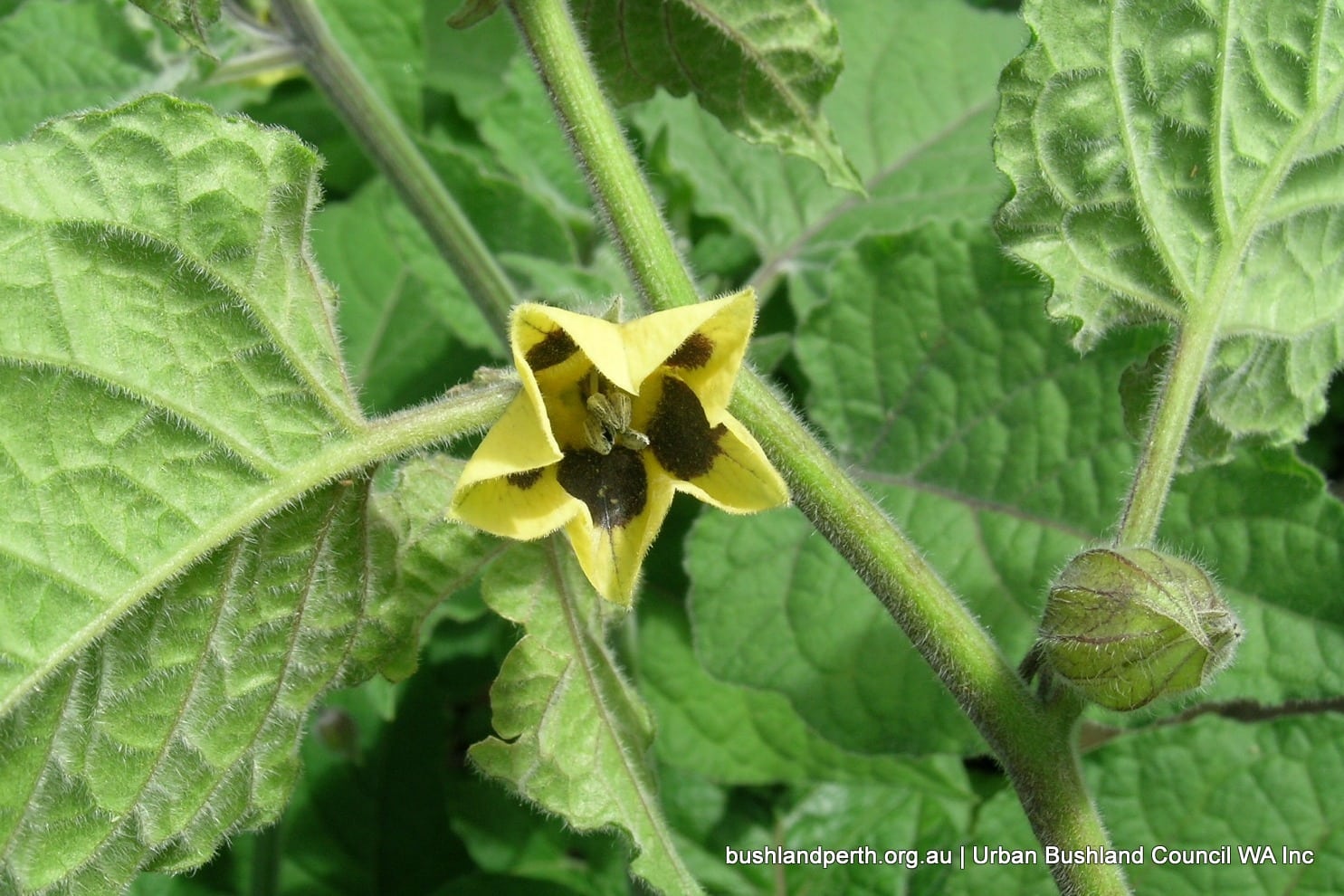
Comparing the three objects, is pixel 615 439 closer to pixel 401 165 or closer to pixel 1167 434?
pixel 1167 434

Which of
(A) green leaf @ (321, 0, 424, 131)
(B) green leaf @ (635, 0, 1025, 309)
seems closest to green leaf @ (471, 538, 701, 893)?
(B) green leaf @ (635, 0, 1025, 309)

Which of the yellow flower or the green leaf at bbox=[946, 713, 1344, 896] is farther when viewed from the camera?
the green leaf at bbox=[946, 713, 1344, 896]

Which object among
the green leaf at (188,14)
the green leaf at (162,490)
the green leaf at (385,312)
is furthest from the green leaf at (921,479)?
the green leaf at (188,14)

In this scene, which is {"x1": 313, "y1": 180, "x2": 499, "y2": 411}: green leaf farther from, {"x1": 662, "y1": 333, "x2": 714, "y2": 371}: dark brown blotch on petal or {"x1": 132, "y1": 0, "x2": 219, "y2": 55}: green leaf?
{"x1": 662, "y1": 333, "x2": 714, "y2": 371}: dark brown blotch on petal

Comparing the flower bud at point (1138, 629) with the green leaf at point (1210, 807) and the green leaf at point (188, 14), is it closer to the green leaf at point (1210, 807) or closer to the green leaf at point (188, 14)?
the green leaf at point (1210, 807)

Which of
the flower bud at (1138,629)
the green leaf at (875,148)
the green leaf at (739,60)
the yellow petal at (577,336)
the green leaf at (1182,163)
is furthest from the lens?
the green leaf at (875,148)

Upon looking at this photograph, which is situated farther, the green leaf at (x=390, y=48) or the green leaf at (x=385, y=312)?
the green leaf at (x=385, y=312)
